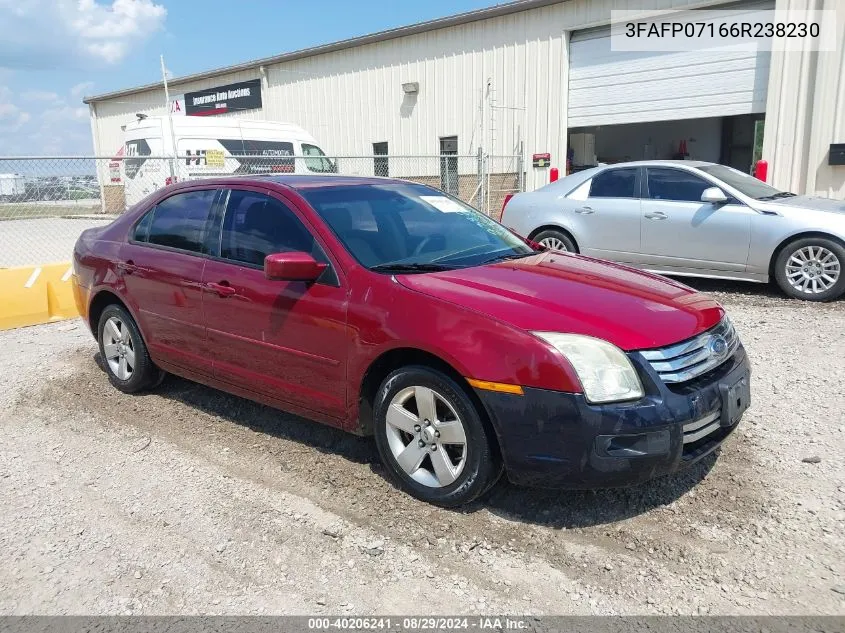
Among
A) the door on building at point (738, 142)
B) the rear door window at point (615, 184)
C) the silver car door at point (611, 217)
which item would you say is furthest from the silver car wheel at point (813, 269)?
the door on building at point (738, 142)

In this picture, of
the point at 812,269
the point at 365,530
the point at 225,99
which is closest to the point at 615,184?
the point at 812,269

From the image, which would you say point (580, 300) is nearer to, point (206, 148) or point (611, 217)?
point (611, 217)

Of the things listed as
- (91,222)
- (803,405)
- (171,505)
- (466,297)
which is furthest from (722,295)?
(91,222)

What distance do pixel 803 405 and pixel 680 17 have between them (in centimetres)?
1146

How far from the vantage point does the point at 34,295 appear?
287 inches

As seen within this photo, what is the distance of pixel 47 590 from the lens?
8.72 ft

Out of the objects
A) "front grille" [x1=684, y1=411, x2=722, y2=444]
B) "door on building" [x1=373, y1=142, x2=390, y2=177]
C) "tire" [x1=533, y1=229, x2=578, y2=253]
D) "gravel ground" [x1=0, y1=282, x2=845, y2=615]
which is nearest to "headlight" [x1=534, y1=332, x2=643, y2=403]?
"front grille" [x1=684, y1=411, x2=722, y2=444]

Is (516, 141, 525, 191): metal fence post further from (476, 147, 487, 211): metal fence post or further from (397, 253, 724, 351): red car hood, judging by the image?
(397, 253, 724, 351): red car hood

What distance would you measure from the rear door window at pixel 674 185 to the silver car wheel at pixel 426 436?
5.87 meters

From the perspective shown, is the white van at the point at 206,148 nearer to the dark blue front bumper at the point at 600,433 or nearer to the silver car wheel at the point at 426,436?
the silver car wheel at the point at 426,436

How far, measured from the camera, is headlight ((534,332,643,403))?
2680 millimetres

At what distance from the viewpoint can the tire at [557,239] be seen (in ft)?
28.1

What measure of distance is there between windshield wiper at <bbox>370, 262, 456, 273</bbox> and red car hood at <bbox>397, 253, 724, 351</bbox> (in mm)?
81

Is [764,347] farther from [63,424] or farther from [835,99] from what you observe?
[835,99]
